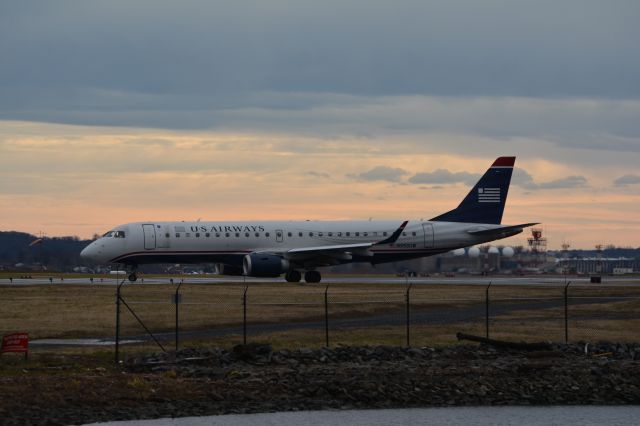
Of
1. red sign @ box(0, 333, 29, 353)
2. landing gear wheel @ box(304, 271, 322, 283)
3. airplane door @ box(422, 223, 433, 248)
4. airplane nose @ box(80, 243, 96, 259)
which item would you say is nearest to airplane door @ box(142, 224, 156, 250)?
airplane nose @ box(80, 243, 96, 259)

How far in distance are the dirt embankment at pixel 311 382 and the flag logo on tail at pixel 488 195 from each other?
42600mm

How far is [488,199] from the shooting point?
75250 mm

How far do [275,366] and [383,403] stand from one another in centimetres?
387

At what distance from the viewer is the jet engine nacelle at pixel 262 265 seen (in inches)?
2574

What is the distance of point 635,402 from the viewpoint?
2812cm

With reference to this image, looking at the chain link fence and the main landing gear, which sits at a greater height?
the main landing gear

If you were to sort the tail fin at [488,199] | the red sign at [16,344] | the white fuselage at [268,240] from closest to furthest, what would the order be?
the red sign at [16,344]
the white fuselage at [268,240]
the tail fin at [488,199]

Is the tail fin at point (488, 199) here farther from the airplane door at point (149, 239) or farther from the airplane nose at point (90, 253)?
the airplane nose at point (90, 253)

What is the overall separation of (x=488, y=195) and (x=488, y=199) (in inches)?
10.7

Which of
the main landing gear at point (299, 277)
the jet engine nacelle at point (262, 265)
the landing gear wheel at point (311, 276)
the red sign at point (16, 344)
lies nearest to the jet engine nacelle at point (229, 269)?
the jet engine nacelle at point (262, 265)

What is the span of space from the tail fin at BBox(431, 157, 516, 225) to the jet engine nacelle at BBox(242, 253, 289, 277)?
12753mm

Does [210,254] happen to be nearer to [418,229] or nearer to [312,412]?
[418,229]

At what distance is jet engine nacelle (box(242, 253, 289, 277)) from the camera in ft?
214

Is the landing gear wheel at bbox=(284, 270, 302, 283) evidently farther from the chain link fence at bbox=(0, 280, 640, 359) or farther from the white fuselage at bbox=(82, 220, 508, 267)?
the chain link fence at bbox=(0, 280, 640, 359)
